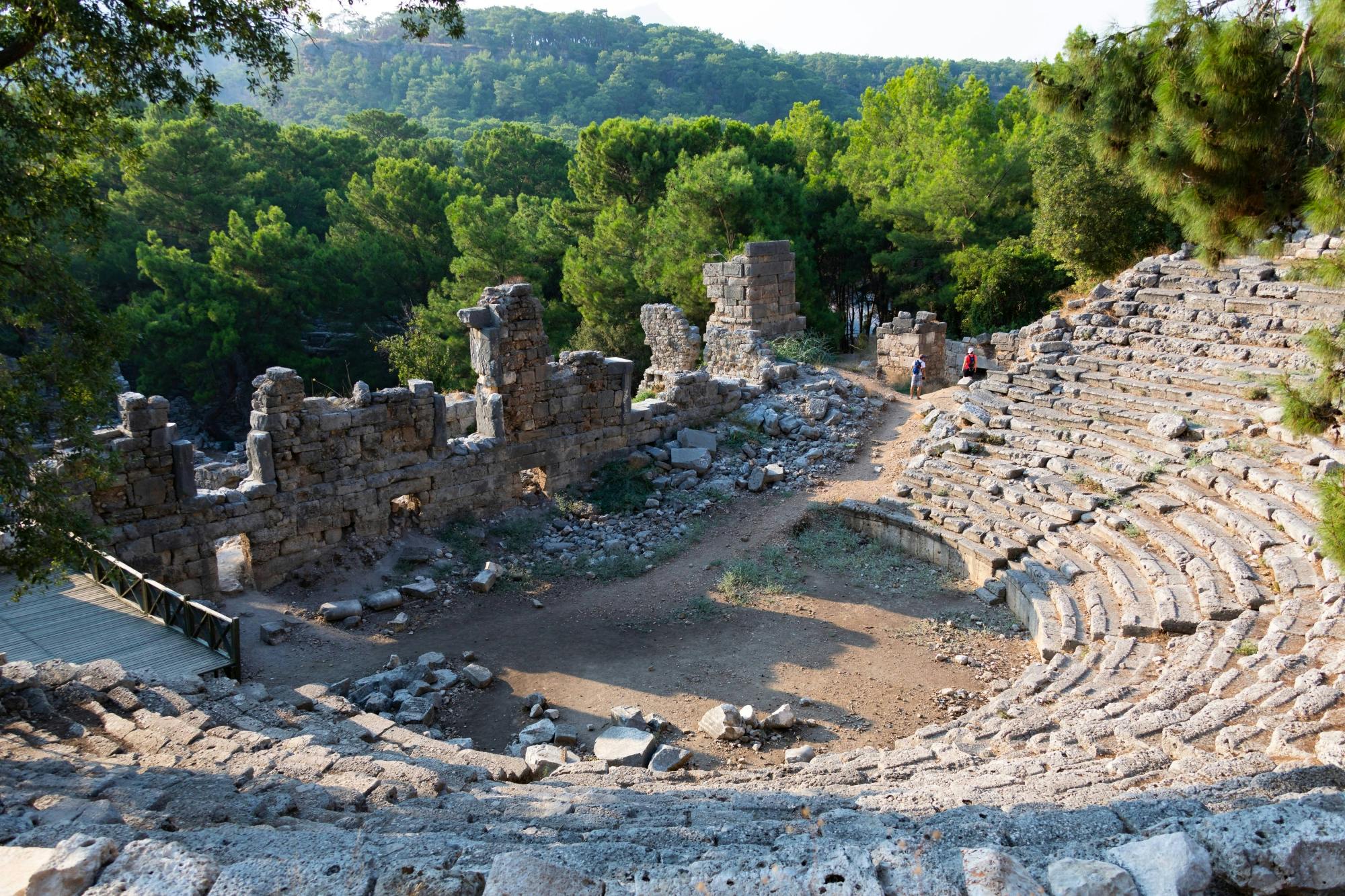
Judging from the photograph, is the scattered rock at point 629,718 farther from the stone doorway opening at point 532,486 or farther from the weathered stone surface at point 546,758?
the stone doorway opening at point 532,486

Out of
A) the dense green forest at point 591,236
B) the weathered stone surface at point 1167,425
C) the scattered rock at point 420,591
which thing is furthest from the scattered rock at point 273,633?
the dense green forest at point 591,236

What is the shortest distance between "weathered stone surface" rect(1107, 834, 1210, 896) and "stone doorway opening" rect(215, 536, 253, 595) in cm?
1056

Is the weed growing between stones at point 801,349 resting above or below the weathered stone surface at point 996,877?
below

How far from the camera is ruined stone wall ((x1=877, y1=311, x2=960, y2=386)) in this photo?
19.5 metres

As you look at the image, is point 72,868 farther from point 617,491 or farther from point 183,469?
point 617,491

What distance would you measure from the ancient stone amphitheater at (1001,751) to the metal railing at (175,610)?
21.5 inches

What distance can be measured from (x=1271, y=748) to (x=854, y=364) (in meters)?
15.1

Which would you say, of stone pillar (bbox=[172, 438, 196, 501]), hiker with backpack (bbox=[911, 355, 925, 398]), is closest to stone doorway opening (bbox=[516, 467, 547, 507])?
stone pillar (bbox=[172, 438, 196, 501])

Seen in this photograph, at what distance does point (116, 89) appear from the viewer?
7.29 metres

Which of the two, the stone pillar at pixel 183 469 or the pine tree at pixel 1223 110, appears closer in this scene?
the pine tree at pixel 1223 110

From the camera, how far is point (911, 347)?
19625 mm

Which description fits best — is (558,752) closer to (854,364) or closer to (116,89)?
(116,89)

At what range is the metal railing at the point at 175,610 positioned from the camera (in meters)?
9.21

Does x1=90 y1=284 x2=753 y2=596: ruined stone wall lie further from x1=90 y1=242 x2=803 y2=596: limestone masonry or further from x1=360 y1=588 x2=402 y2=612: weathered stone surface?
x1=360 y1=588 x2=402 y2=612: weathered stone surface
